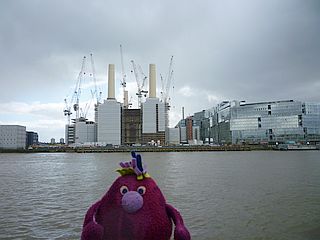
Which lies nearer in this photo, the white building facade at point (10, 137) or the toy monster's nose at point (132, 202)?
the toy monster's nose at point (132, 202)

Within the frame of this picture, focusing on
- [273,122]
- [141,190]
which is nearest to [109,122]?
[273,122]

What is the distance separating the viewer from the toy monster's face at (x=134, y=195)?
395 centimetres

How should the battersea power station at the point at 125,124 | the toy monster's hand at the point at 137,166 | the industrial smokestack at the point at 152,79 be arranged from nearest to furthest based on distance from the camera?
the toy monster's hand at the point at 137,166, the industrial smokestack at the point at 152,79, the battersea power station at the point at 125,124

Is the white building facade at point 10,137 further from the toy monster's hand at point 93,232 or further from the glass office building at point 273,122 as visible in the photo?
the toy monster's hand at point 93,232

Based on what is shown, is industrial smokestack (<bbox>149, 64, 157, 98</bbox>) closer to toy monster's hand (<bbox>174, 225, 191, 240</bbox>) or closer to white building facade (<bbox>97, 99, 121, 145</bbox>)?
white building facade (<bbox>97, 99, 121, 145</bbox>)

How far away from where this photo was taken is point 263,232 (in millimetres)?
8938

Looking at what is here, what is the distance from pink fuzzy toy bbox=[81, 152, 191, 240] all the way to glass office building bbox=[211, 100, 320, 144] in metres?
139

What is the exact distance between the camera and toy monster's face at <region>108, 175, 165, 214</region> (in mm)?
3949

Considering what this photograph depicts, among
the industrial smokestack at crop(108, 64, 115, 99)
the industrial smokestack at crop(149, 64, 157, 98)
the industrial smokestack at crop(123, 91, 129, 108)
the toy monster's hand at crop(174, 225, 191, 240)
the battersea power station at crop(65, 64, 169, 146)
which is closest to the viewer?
the toy monster's hand at crop(174, 225, 191, 240)

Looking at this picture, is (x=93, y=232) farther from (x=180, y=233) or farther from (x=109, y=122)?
(x=109, y=122)

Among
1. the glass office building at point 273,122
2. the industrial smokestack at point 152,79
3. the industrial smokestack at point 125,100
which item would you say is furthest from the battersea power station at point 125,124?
the glass office building at point 273,122

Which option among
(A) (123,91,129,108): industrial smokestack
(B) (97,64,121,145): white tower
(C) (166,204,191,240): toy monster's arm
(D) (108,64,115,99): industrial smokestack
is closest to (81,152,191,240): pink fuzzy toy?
(C) (166,204,191,240): toy monster's arm

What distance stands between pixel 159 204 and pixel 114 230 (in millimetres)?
676

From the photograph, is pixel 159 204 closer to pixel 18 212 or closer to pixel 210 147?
pixel 18 212
